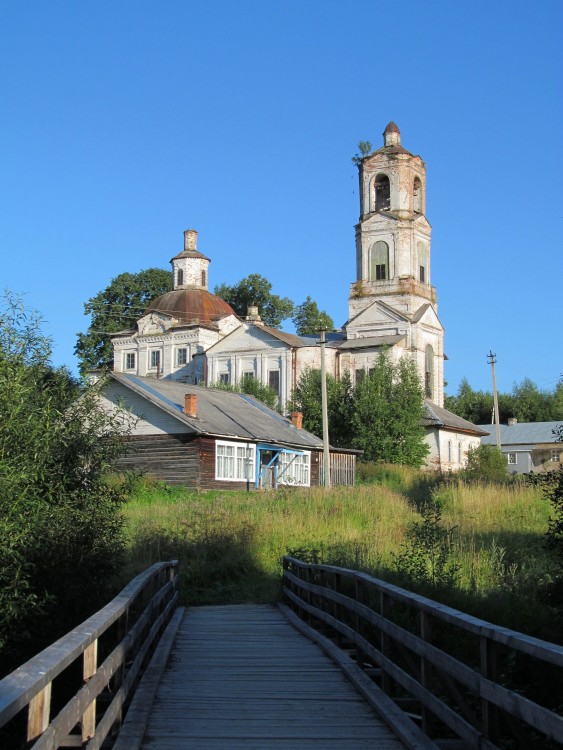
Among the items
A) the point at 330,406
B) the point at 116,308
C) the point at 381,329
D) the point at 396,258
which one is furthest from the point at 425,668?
the point at 116,308

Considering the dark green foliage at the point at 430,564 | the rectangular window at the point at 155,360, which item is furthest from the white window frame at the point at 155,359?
the dark green foliage at the point at 430,564

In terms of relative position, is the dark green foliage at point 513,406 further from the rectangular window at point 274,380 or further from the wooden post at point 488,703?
the wooden post at point 488,703

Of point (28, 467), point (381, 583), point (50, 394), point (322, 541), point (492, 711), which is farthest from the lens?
point (322, 541)

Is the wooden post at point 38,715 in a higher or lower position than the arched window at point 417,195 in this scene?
lower

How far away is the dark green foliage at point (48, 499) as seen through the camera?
41.2 ft

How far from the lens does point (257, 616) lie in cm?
1550

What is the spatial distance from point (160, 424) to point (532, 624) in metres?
28.2

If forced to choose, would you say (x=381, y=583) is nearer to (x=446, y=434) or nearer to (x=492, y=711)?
(x=492, y=711)

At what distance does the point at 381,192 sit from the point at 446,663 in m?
62.3

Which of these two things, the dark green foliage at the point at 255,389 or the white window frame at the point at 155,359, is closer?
the dark green foliage at the point at 255,389

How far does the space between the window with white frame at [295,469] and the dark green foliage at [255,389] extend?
614 inches

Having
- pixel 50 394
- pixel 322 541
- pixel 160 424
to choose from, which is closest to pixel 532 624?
pixel 50 394

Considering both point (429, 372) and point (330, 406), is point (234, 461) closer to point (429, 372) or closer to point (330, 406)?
point (330, 406)

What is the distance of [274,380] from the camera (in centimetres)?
6406
